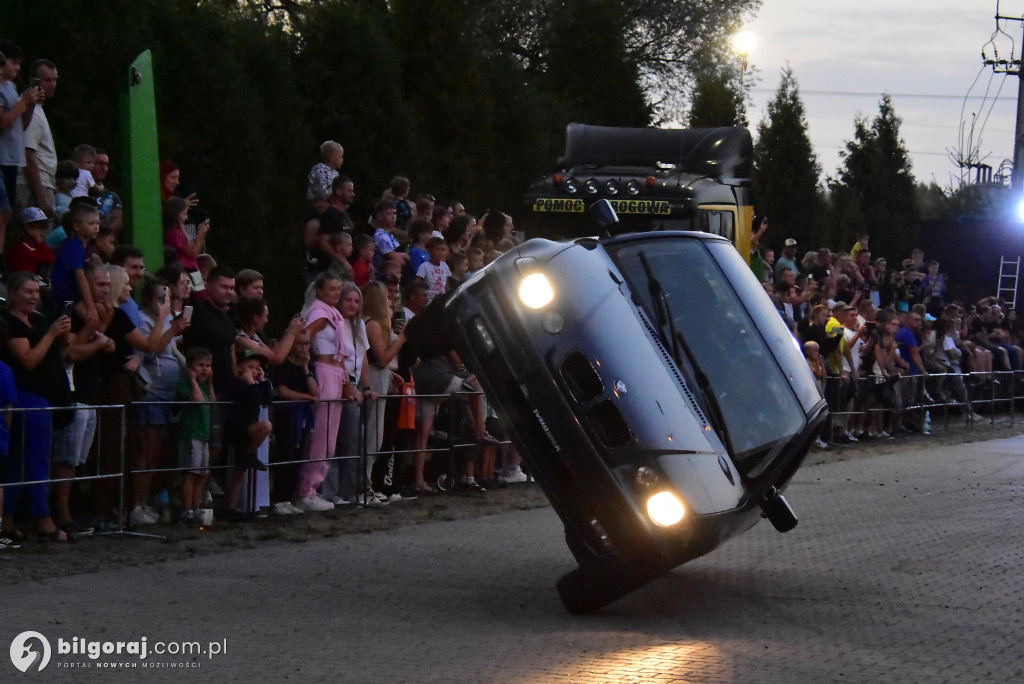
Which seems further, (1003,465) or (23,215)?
(1003,465)

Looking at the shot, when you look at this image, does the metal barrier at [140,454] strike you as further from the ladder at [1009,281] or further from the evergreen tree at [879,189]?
the evergreen tree at [879,189]

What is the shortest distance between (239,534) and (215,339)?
1.81 m

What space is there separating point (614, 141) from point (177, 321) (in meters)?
11.2

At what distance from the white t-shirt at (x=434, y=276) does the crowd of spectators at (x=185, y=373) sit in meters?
0.03

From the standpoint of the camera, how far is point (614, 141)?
23078 millimetres

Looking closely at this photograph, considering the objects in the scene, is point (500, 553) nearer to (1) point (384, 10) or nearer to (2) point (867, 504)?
(2) point (867, 504)

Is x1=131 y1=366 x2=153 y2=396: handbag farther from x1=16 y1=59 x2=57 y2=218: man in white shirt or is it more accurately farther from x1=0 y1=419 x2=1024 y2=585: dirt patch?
x1=16 y1=59 x2=57 y2=218: man in white shirt

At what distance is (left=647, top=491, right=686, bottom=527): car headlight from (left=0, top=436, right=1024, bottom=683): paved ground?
2.01 feet

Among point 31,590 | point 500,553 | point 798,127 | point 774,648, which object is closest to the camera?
point 774,648

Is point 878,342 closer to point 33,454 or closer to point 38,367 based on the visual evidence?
point 38,367

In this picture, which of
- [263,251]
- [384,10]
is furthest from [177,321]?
[384,10]

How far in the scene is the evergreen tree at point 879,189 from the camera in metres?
61.9

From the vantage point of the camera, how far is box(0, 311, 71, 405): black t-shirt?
1182 cm

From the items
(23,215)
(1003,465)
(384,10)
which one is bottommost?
(1003,465)
